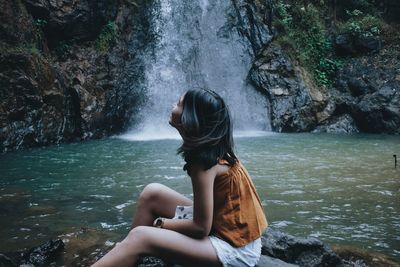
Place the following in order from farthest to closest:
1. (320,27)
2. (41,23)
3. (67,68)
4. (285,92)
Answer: (320,27), (285,92), (67,68), (41,23)

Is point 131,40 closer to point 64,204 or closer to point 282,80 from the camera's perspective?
point 282,80

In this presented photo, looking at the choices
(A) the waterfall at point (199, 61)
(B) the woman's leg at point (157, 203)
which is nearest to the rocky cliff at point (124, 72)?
(A) the waterfall at point (199, 61)

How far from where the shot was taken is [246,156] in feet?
30.7

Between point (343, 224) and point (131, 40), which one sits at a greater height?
point (131, 40)

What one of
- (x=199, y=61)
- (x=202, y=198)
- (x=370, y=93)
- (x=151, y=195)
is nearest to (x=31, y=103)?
(x=199, y=61)

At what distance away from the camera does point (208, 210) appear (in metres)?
2.33

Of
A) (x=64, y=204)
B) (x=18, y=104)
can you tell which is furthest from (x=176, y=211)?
(x=18, y=104)

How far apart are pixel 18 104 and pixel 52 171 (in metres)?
4.08

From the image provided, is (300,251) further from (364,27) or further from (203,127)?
(364,27)

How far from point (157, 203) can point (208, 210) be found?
2.66 ft

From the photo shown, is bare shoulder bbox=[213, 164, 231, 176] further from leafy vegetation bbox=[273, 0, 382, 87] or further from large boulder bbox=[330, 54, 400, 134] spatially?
leafy vegetation bbox=[273, 0, 382, 87]

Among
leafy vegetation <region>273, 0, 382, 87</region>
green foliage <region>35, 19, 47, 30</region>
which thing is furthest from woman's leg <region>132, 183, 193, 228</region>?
leafy vegetation <region>273, 0, 382, 87</region>

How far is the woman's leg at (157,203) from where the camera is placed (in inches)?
119

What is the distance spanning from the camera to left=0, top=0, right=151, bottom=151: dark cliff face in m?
11.0
